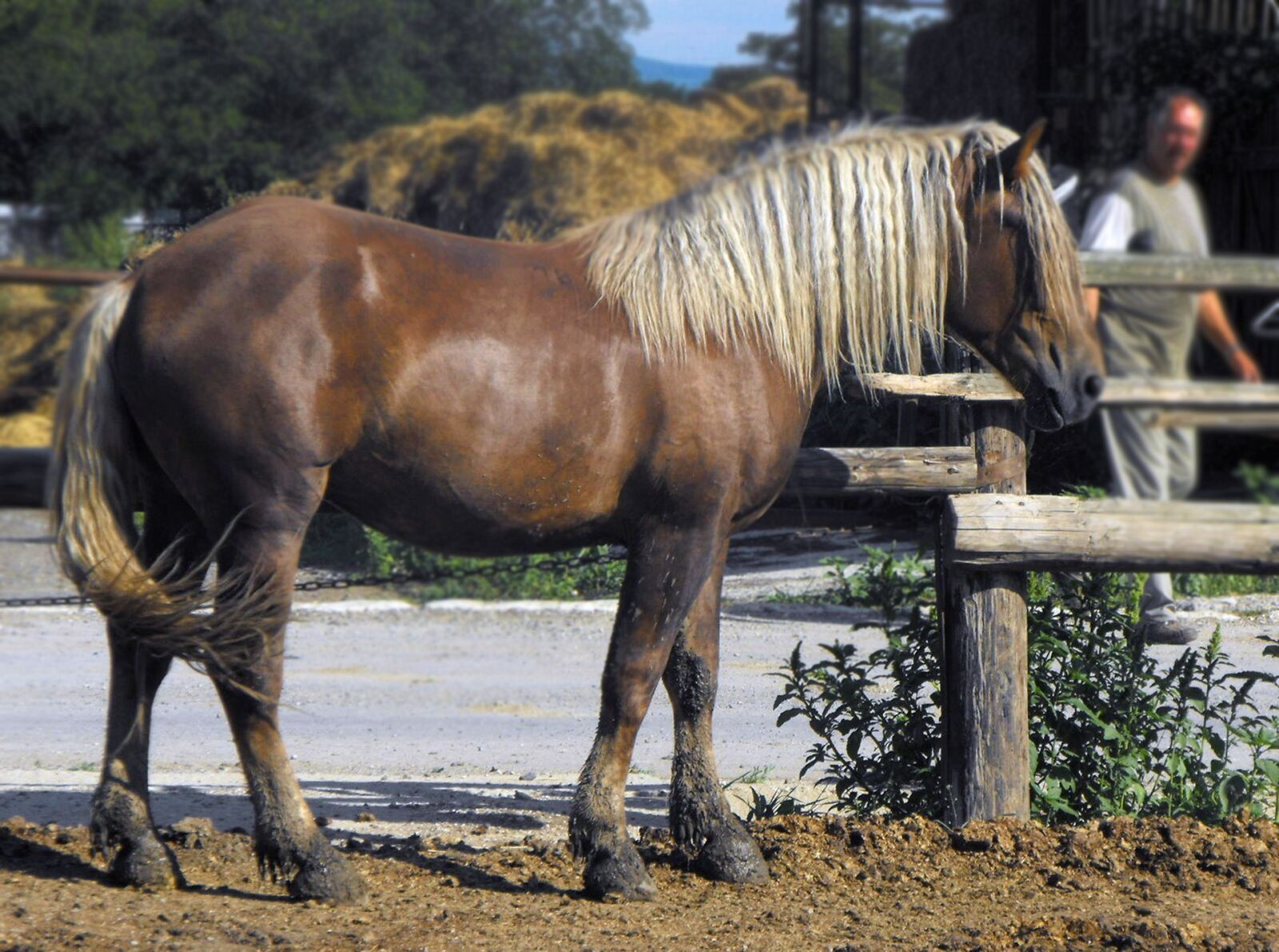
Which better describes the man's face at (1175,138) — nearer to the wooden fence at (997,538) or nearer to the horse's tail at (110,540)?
the wooden fence at (997,538)

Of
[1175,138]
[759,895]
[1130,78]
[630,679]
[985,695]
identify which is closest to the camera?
[630,679]

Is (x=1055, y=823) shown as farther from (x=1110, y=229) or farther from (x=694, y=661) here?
(x=1110, y=229)

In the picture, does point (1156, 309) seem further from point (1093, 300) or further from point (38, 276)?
point (38, 276)

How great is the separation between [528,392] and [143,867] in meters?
1.50

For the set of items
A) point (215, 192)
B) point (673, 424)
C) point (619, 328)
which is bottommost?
point (673, 424)

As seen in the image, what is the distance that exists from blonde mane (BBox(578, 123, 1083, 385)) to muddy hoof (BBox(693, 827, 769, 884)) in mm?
1182

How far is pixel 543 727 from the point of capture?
5.63 meters

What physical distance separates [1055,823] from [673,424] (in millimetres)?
1624

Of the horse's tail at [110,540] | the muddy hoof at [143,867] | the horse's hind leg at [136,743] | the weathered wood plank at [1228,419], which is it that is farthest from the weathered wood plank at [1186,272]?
the muddy hoof at [143,867]

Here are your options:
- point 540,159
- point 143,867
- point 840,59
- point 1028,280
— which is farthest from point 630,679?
point 840,59

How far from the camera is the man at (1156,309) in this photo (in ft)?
10.5

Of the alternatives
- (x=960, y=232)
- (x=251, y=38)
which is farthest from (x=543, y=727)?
(x=251, y=38)

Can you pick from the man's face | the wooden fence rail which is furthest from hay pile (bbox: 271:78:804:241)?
the wooden fence rail

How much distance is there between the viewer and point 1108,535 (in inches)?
137
